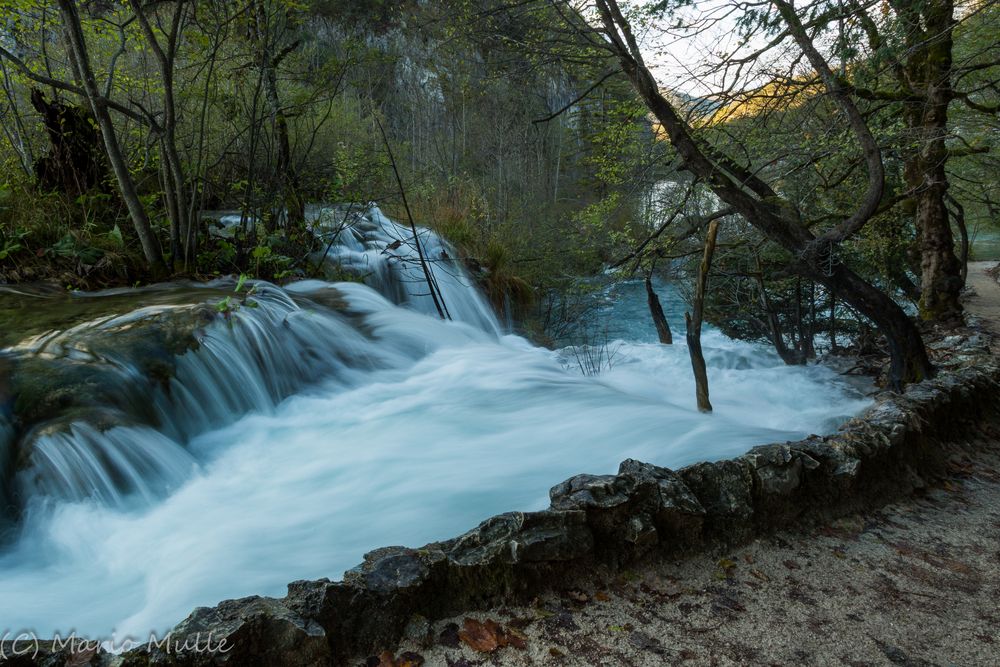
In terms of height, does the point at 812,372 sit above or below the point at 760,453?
below

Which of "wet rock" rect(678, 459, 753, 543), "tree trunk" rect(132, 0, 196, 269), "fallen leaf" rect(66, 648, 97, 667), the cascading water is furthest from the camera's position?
"tree trunk" rect(132, 0, 196, 269)

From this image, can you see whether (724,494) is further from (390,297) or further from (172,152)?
(390,297)

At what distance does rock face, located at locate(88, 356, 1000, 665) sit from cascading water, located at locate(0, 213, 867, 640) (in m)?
0.78

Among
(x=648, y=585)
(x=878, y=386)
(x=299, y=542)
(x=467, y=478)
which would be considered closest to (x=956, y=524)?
(x=648, y=585)

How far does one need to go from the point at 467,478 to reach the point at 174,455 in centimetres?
200

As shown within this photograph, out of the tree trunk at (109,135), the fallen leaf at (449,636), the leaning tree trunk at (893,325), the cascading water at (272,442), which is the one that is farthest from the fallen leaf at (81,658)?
the leaning tree trunk at (893,325)

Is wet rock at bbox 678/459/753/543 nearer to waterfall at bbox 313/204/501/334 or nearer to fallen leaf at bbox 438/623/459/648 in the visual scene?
fallen leaf at bbox 438/623/459/648

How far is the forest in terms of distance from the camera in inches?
143

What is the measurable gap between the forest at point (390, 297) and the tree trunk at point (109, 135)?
0.04 meters

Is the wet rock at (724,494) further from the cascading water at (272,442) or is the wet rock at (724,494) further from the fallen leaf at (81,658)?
the fallen leaf at (81,658)

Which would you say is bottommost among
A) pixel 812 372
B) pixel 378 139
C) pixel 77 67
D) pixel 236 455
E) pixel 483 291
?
pixel 812 372

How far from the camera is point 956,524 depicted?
3.38 metres

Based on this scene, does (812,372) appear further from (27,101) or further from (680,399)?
(27,101)

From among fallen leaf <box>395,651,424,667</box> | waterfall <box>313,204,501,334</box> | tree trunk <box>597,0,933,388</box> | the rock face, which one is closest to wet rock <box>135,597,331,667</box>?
the rock face
